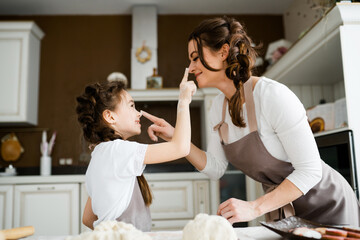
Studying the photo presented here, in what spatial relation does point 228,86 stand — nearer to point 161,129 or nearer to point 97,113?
point 161,129

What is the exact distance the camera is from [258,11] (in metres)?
3.73

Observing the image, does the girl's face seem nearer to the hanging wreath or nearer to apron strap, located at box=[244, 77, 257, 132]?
apron strap, located at box=[244, 77, 257, 132]

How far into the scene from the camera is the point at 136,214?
998 millimetres

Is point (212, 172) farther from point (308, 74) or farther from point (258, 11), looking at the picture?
point (258, 11)

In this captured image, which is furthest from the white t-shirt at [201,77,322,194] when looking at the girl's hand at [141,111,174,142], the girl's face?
the girl's face

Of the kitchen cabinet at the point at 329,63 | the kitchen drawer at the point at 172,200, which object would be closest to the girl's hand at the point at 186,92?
the kitchen cabinet at the point at 329,63

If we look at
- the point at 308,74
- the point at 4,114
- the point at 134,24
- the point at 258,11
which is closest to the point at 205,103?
the point at 308,74

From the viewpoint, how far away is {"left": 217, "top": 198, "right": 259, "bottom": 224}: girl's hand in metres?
0.93

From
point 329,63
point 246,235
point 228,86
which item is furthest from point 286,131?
point 329,63

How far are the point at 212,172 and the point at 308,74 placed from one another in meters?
1.49

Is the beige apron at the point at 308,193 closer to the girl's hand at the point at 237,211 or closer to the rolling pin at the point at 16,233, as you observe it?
the girl's hand at the point at 237,211

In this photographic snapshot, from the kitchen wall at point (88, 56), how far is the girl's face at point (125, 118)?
2.19 metres

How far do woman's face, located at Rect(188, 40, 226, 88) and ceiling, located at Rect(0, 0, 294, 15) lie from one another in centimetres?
240

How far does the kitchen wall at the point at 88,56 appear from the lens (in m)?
3.48
